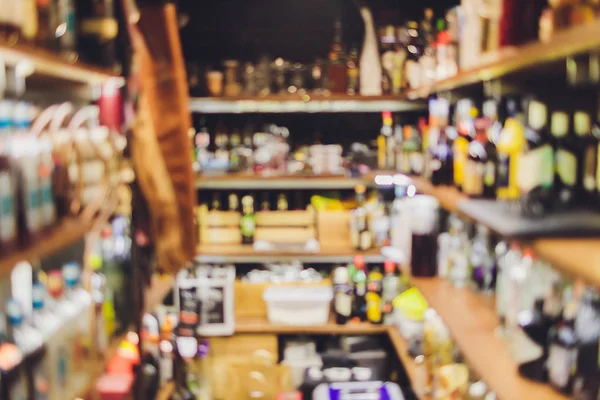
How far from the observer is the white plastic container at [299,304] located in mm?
3443

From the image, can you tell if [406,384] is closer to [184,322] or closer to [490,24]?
[184,322]

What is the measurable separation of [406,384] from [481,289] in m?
1.29

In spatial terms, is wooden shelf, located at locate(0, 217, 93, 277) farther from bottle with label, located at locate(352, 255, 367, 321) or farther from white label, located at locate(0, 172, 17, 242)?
bottle with label, located at locate(352, 255, 367, 321)

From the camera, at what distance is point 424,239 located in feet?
9.52

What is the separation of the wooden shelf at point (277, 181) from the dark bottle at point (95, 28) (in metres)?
1.42

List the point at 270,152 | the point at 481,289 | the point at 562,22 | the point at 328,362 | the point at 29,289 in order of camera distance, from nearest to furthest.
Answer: the point at 562,22, the point at 29,289, the point at 481,289, the point at 328,362, the point at 270,152

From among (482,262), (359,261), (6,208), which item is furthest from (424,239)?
(6,208)

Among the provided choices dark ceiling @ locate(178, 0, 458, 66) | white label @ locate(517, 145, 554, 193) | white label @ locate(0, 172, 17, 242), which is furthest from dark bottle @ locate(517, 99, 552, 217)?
dark ceiling @ locate(178, 0, 458, 66)

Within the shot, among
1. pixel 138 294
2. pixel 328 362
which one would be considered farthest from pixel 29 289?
pixel 328 362

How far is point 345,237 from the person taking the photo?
11.8 ft

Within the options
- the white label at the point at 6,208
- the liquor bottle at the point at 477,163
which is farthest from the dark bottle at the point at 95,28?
the liquor bottle at the point at 477,163

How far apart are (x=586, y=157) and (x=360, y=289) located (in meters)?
1.99

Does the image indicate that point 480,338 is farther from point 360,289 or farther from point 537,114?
point 360,289

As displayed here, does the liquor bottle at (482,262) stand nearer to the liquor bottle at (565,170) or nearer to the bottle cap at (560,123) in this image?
the liquor bottle at (565,170)
